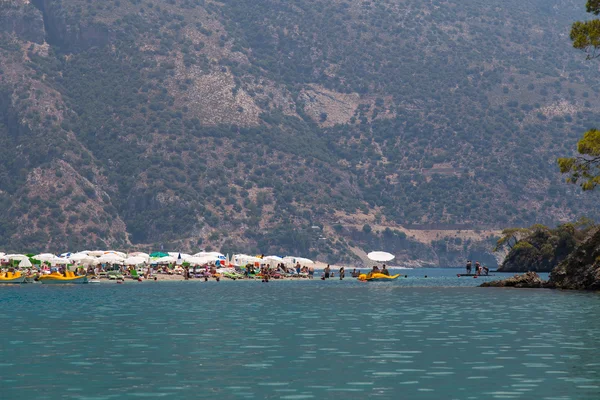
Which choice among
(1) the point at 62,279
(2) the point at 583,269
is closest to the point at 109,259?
(1) the point at 62,279

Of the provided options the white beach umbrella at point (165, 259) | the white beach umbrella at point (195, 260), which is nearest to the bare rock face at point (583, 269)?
the white beach umbrella at point (195, 260)

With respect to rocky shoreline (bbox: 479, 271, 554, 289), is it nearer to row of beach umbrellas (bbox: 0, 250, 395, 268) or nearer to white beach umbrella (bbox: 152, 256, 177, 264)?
row of beach umbrellas (bbox: 0, 250, 395, 268)

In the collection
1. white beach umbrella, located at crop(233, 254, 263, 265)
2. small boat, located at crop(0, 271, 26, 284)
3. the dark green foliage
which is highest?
the dark green foliage

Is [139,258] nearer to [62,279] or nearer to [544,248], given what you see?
[62,279]

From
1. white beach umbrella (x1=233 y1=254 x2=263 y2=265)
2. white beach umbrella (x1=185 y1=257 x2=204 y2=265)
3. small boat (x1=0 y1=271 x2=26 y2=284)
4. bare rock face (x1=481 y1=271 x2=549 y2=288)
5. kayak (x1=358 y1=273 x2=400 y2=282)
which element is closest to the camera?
bare rock face (x1=481 y1=271 x2=549 y2=288)

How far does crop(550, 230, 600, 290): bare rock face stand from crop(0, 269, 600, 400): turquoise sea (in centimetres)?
1402

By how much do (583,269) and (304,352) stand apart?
43.5 m

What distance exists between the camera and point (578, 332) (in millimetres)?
35188

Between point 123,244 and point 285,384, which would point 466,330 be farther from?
point 123,244

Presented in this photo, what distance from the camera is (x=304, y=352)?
29.3 metres

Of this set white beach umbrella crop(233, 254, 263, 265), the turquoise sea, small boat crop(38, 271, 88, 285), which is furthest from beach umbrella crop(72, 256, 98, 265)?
the turquoise sea

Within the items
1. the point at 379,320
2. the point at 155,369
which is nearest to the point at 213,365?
the point at 155,369

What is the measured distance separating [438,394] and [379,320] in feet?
71.2

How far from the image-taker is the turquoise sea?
21.9 meters
